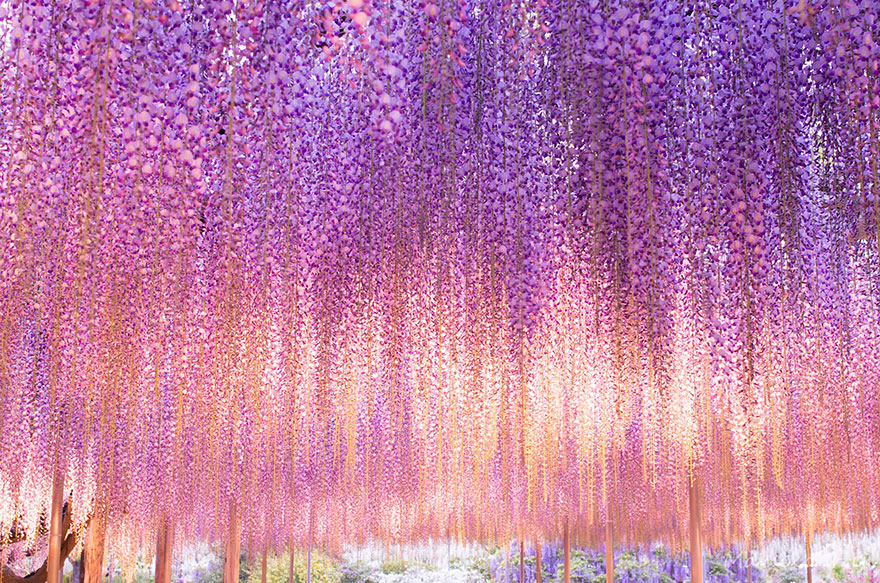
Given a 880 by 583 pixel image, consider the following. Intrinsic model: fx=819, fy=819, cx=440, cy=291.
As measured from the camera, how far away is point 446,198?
149 inches

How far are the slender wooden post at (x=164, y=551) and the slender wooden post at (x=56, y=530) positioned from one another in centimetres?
180

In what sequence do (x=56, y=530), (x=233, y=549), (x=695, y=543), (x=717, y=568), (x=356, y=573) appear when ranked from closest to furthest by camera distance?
(x=56, y=530)
(x=695, y=543)
(x=233, y=549)
(x=717, y=568)
(x=356, y=573)

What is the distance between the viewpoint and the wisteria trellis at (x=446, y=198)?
2.71 metres

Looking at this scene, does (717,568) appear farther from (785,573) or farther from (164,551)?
(164,551)

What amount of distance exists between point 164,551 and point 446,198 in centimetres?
782

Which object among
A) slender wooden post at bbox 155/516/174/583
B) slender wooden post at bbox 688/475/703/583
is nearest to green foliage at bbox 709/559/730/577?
slender wooden post at bbox 688/475/703/583

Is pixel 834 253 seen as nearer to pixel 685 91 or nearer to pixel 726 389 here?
pixel 726 389

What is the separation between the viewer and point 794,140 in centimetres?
291

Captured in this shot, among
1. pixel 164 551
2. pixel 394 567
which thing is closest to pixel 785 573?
pixel 394 567

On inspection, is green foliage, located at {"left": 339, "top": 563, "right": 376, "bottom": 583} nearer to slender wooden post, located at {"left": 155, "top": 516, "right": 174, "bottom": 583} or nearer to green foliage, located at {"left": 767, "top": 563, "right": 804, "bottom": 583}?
slender wooden post, located at {"left": 155, "top": 516, "right": 174, "bottom": 583}

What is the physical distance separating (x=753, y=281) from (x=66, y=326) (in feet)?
11.8

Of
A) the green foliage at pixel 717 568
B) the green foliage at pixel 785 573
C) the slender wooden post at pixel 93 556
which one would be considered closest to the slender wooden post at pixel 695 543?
the slender wooden post at pixel 93 556

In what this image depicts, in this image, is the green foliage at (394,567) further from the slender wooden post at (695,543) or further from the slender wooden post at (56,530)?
the slender wooden post at (56,530)

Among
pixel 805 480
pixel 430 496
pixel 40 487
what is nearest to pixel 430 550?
pixel 430 496
